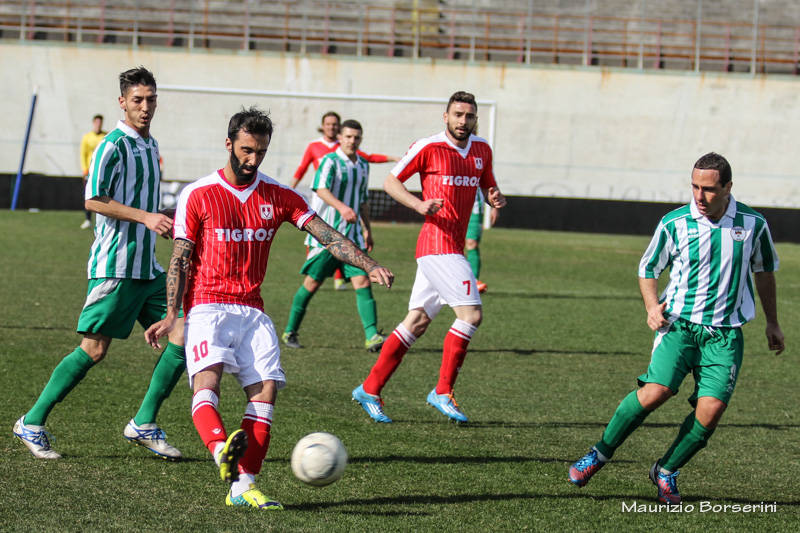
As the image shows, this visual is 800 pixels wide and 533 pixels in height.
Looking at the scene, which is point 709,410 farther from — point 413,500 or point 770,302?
point 413,500

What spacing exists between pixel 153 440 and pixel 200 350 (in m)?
1.18

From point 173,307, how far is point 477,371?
4.24m

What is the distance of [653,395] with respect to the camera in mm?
4641

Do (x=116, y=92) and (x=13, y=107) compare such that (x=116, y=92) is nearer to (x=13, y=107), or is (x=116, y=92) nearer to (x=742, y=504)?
(x=13, y=107)

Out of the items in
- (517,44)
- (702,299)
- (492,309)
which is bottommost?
(492,309)

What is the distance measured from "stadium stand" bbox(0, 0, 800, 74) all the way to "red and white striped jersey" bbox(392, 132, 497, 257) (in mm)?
21107

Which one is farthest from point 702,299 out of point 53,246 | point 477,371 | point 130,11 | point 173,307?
point 130,11

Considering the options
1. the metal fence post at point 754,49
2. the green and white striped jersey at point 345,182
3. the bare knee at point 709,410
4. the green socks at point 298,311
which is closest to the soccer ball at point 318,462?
the bare knee at point 709,410

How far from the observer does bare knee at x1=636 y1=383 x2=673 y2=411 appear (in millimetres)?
4629

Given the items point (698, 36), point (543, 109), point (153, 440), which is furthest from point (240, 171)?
point (698, 36)

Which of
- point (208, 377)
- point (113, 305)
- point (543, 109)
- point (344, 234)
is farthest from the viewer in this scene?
point (543, 109)

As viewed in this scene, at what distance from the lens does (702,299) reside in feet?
15.2

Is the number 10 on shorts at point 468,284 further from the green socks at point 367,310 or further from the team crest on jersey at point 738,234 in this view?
the green socks at point 367,310

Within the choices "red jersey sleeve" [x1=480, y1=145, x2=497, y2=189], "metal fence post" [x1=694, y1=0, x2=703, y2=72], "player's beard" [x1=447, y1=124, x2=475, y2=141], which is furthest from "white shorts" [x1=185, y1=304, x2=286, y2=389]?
"metal fence post" [x1=694, y1=0, x2=703, y2=72]
